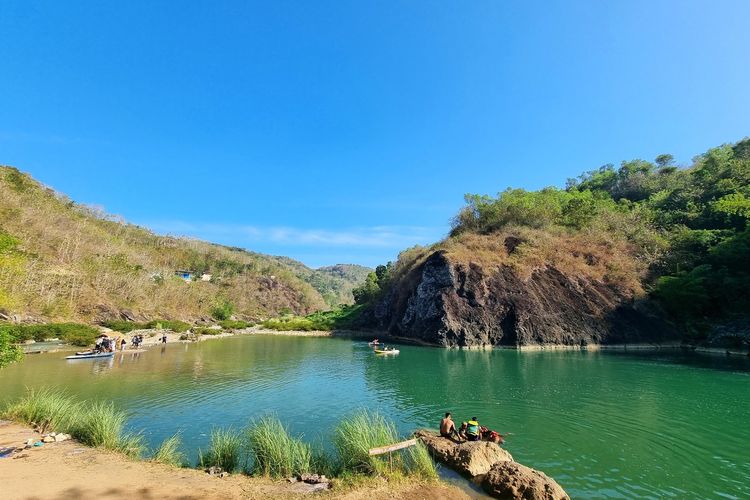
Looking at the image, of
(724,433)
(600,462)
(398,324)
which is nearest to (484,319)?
(398,324)

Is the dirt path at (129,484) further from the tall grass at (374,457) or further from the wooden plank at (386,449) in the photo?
the wooden plank at (386,449)

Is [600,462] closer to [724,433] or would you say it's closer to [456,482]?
[456,482]

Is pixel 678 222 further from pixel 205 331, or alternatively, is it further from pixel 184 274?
pixel 184 274

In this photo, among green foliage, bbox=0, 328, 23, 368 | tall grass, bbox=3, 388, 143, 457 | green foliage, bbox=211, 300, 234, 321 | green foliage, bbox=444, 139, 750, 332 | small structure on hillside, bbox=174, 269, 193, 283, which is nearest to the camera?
tall grass, bbox=3, 388, 143, 457

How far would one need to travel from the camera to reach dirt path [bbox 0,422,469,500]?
26.1ft

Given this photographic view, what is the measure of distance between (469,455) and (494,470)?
968mm

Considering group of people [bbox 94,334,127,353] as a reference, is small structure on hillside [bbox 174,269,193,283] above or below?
above

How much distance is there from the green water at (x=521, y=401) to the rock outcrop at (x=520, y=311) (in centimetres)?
981

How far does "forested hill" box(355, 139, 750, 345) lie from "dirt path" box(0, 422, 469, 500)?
1590 inches

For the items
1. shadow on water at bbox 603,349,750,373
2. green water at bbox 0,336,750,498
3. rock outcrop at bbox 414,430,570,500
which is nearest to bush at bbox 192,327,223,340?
green water at bbox 0,336,750,498

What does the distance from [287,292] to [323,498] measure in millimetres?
126018

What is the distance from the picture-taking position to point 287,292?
130250mm

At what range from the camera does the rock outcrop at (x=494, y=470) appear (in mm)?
8438

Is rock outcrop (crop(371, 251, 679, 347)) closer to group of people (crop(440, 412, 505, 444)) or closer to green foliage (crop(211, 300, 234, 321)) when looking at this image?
group of people (crop(440, 412, 505, 444))
